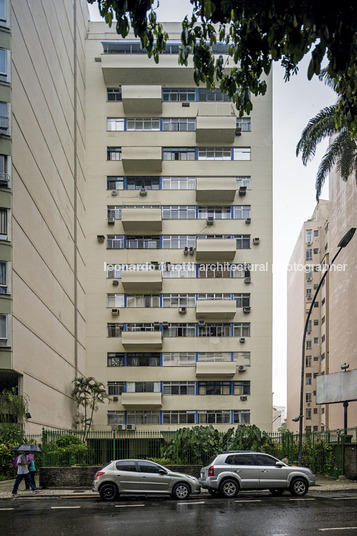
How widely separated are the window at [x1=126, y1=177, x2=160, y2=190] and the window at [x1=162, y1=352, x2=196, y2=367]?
1278cm

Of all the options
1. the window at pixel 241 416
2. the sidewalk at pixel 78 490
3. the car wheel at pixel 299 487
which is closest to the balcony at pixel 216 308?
the window at pixel 241 416

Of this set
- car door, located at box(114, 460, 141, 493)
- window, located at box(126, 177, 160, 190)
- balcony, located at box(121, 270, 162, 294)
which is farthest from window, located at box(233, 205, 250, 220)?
car door, located at box(114, 460, 141, 493)

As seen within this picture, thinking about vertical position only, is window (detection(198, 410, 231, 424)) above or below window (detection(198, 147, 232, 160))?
below

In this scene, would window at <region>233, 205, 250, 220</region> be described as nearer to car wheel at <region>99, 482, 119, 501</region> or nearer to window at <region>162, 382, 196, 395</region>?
window at <region>162, 382, 196, 395</region>

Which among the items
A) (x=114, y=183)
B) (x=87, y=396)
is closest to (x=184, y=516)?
(x=87, y=396)

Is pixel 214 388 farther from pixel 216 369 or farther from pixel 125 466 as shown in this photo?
pixel 125 466

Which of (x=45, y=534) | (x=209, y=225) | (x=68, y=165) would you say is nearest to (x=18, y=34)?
(x=68, y=165)

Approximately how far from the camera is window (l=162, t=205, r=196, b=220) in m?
49.7

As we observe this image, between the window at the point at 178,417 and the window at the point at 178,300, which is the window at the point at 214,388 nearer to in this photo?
the window at the point at 178,417

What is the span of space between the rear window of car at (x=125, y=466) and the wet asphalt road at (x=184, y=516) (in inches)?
37.5

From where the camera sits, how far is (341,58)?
7.11 m

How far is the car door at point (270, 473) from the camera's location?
20719 millimetres

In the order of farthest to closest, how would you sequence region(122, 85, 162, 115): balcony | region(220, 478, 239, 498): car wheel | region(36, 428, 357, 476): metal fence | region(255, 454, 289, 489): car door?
region(122, 85, 162, 115): balcony < region(36, 428, 357, 476): metal fence < region(255, 454, 289, 489): car door < region(220, 478, 239, 498): car wheel

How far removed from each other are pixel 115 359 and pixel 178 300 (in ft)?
20.9
